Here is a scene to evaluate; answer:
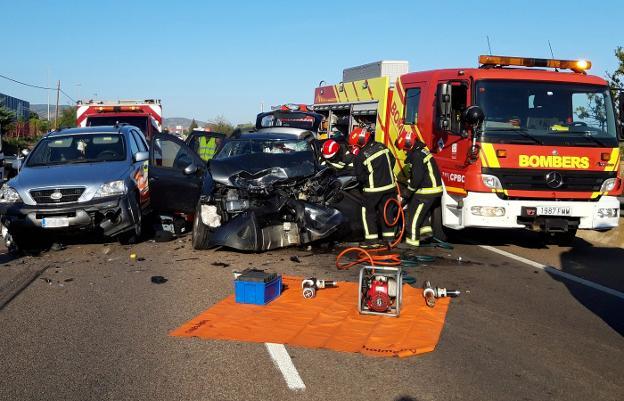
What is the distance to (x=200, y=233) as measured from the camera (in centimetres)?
943

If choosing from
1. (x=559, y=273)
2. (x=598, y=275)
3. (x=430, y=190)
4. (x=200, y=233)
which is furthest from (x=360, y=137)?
(x=598, y=275)

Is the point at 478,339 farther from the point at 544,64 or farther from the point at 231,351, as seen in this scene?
the point at 544,64

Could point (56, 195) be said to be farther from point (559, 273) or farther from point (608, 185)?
point (608, 185)

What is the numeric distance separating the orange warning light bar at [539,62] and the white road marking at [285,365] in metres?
6.67

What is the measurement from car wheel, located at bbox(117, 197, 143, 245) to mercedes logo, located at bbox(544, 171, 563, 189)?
5992 mm

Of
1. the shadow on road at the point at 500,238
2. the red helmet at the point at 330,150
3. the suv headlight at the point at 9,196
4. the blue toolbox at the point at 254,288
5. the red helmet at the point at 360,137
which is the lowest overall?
the shadow on road at the point at 500,238

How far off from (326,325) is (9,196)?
6.01 m

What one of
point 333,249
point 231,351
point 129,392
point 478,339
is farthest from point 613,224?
point 129,392

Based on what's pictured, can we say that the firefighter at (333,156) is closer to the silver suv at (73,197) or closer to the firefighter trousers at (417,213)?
the firefighter trousers at (417,213)

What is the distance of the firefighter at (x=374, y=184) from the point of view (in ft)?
32.6

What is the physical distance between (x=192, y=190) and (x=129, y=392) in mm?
6655

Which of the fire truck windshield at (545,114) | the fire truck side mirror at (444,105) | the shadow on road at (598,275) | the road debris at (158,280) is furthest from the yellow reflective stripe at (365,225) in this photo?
the road debris at (158,280)

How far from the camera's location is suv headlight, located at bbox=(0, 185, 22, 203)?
9.59m

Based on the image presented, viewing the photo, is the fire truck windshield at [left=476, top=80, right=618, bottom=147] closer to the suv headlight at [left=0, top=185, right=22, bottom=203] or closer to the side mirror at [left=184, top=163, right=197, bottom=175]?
the side mirror at [left=184, top=163, right=197, bottom=175]
